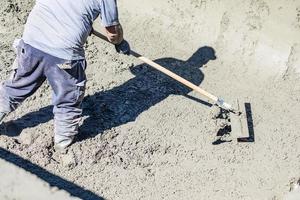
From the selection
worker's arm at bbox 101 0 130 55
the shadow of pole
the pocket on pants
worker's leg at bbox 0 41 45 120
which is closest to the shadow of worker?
the shadow of pole

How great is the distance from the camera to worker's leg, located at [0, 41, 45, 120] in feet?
15.6

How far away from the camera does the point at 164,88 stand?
6000 mm

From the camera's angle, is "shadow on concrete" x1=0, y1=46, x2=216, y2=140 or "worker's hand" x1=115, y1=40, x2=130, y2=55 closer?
"worker's hand" x1=115, y1=40, x2=130, y2=55

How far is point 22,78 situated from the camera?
488cm

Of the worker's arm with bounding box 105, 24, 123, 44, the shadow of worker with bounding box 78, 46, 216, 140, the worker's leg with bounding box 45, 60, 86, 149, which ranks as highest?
the worker's arm with bounding box 105, 24, 123, 44

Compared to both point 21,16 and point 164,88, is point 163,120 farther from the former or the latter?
point 21,16

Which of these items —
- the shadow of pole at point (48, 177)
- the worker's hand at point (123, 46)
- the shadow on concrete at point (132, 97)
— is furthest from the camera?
the shadow on concrete at point (132, 97)

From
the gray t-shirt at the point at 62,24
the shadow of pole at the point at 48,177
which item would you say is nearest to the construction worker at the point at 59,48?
the gray t-shirt at the point at 62,24

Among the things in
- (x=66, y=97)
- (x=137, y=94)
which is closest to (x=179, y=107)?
(x=137, y=94)

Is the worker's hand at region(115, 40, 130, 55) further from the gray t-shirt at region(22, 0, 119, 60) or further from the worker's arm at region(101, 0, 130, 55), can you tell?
the gray t-shirt at region(22, 0, 119, 60)

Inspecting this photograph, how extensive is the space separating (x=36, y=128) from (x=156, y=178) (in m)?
1.11

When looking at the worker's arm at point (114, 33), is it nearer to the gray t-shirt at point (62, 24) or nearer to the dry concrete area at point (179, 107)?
the gray t-shirt at point (62, 24)

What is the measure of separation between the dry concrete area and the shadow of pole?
3 cm

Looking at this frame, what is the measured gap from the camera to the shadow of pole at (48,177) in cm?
488
